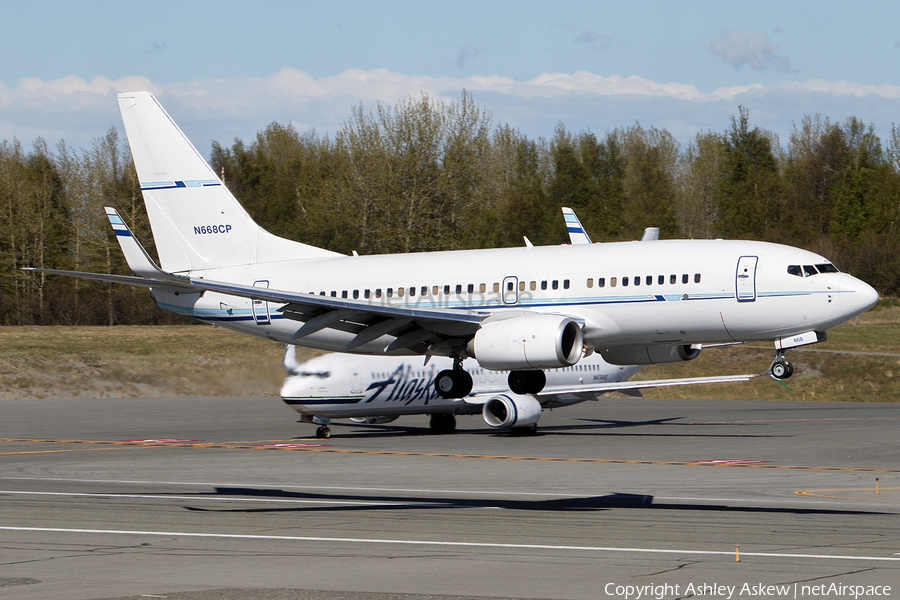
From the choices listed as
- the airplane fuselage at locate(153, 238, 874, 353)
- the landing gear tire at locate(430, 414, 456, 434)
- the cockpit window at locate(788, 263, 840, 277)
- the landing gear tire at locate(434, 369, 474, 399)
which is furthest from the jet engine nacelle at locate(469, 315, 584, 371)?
the landing gear tire at locate(430, 414, 456, 434)

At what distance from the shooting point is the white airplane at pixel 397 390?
180ft

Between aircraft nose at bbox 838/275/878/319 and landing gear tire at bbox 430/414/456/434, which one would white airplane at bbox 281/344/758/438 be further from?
aircraft nose at bbox 838/275/878/319

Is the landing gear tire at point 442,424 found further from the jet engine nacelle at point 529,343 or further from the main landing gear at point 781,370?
the main landing gear at point 781,370

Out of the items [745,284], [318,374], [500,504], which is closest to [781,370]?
[745,284]

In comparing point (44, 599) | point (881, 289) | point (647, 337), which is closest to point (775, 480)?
point (647, 337)

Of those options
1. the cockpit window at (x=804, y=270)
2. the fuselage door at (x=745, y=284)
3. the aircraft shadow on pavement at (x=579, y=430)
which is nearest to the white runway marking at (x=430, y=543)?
the fuselage door at (x=745, y=284)

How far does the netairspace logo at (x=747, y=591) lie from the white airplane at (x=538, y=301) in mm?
15837

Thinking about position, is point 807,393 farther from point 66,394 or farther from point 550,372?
point 66,394

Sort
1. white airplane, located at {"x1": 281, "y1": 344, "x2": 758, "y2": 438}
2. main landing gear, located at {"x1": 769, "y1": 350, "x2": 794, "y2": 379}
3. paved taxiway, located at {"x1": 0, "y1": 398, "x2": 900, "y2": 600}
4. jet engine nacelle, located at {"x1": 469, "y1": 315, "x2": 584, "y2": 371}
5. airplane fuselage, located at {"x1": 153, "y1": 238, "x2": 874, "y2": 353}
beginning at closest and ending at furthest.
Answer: paved taxiway, located at {"x1": 0, "y1": 398, "x2": 900, "y2": 600}, main landing gear, located at {"x1": 769, "y1": 350, "x2": 794, "y2": 379}, jet engine nacelle, located at {"x1": 469, "y1": 315, "x2": 584, "y2": 371}, airplane fuselage, located at {"x1": 153, "y1": 238, "x2": 874, "y2": 353}, white airplane, located at {"x1": 281, "y1": 344, "x2": 758, "y2": 438}

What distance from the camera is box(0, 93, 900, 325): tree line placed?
101m

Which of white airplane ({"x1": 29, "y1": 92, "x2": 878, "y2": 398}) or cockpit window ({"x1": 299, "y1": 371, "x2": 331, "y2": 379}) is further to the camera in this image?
cockpit window ({"x1": 299, "y1": 371, "x2": 331, "y2": 379})

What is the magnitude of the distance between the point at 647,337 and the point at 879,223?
94.3 metres

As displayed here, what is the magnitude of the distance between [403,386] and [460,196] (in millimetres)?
49956

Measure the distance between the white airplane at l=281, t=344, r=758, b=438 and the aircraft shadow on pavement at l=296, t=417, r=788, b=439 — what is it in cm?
130
